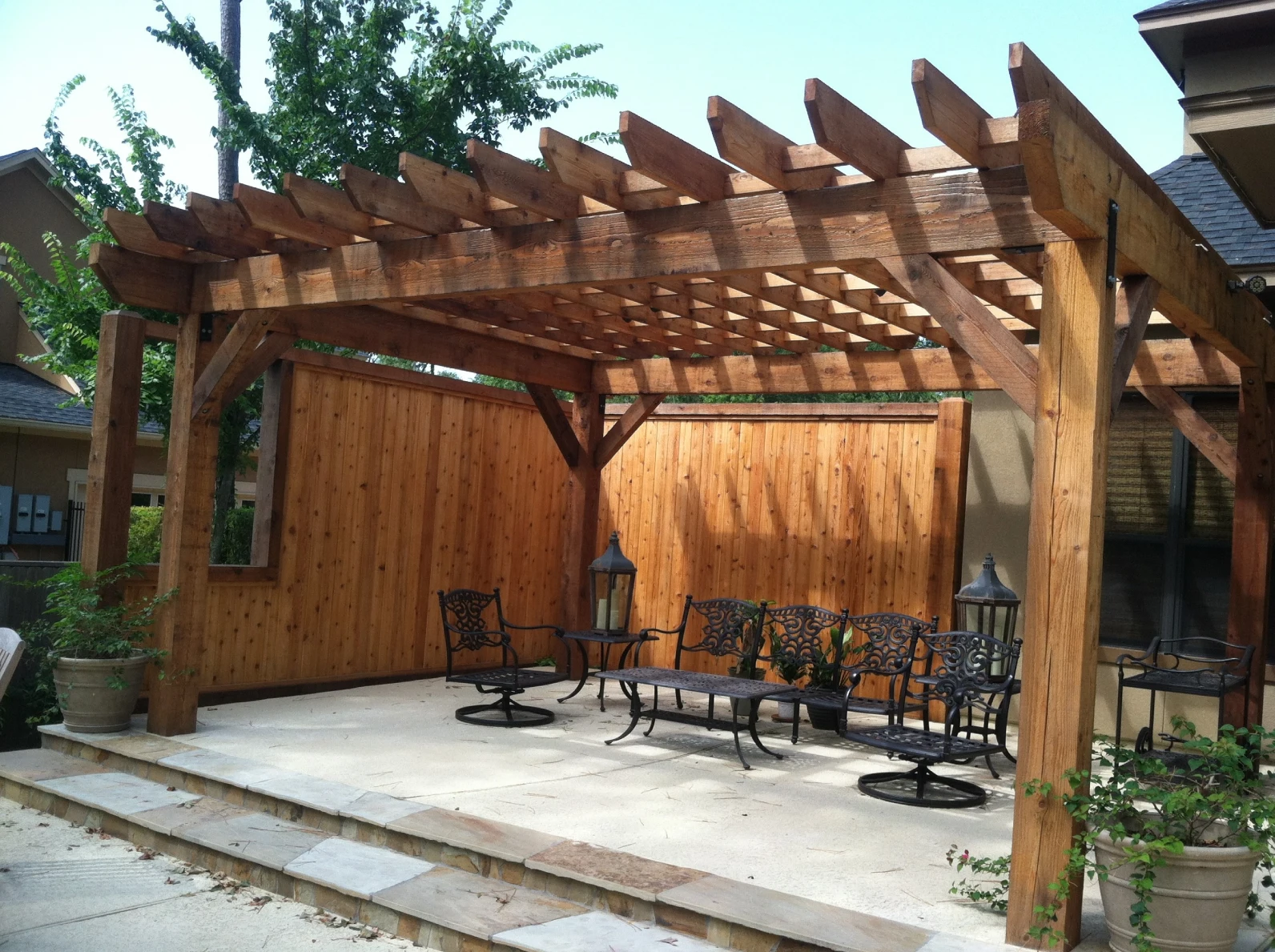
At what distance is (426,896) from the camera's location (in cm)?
364

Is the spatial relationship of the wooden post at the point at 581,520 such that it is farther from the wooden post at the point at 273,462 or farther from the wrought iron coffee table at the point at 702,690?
the wooden post at the point at 273,462

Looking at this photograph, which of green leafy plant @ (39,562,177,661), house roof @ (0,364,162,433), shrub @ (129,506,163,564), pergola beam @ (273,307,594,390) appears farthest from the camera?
house roof @ (0,364,162,433)

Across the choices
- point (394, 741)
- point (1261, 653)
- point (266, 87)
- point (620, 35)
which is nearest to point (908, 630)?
point (1261, 653)

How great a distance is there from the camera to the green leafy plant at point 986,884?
3.50 meters

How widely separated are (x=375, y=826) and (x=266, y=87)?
30.9ft

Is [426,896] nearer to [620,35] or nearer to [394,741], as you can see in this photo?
[394,741]

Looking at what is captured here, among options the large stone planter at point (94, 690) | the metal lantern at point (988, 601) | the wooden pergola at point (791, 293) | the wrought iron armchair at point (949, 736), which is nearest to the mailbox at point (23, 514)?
the wooden pergola at point (791, 293)

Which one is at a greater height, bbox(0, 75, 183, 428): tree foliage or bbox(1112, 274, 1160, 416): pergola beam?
bbox(0, 75, 183, 428): tree foliage

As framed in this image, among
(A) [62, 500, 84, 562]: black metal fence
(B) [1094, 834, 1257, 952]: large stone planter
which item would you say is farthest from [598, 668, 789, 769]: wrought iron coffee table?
(A) [62, 500, 84, 562]: black metal fence

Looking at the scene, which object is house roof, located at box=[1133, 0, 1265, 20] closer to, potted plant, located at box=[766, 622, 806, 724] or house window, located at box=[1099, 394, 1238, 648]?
house window, located at box=[1099, 394, 1238, 648]

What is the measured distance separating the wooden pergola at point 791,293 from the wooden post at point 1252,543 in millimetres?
14

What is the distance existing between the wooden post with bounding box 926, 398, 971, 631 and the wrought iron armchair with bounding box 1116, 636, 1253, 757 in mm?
1144

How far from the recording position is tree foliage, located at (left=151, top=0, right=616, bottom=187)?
10484 millimetres

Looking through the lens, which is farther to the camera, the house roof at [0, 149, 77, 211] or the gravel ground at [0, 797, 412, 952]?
the house roof at [0, 149, 77, 211]
